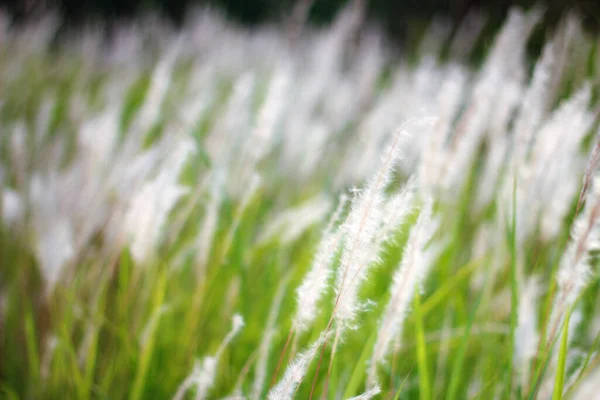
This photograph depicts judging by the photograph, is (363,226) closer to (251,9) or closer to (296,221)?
(296,221)

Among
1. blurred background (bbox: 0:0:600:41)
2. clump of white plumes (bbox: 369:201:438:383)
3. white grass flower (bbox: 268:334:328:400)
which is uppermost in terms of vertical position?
blurred background (bbox: 0:0:600:41)

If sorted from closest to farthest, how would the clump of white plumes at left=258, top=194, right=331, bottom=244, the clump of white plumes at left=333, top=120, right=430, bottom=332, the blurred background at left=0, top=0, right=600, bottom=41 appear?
the clump of white plumes at left=333, top=120, right=430, bottom=332 < the clump of white plumes at left=258, top=194, right=331, bottom=244 < the blurred background at left=0, top=0, right=600, bottom=41

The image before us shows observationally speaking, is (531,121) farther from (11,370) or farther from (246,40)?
(246,40)

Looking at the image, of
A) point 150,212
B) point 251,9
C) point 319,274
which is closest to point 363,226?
point 319,274

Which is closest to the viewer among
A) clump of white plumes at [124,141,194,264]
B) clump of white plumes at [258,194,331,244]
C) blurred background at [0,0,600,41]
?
clump of white plumes at [124,141,194,264]

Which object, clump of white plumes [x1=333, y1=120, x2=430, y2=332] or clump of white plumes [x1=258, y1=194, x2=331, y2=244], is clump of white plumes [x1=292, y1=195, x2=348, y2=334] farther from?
clump of white plumes [x1=258, y1=194, x2=331, y2=244]

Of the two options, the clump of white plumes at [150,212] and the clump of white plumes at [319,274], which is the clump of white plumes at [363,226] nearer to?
the clump of white plumes at [319,274]

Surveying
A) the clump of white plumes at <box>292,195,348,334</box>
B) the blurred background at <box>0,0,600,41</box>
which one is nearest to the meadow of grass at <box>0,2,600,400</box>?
the clump of white plumes at <box>292,195,348,334</box>

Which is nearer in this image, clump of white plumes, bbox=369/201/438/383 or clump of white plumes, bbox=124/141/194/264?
clump of white plumes, bbox=369/201/438/383

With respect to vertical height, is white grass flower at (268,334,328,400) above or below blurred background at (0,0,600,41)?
below

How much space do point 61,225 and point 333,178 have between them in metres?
0.63

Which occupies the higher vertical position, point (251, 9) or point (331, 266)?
point (251, 9)

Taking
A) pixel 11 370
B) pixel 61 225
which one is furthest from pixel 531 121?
pixel 11 370

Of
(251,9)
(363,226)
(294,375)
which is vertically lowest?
(294,375)
